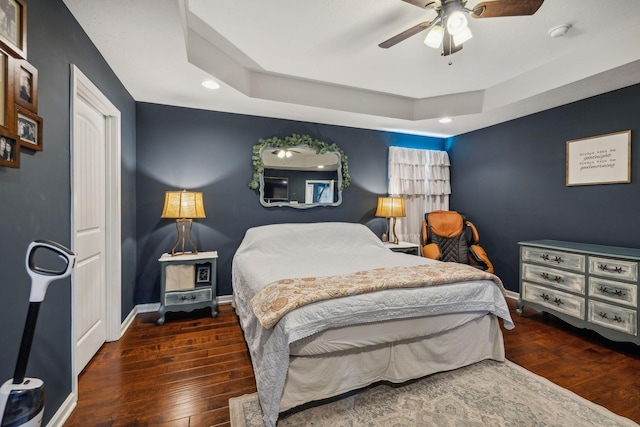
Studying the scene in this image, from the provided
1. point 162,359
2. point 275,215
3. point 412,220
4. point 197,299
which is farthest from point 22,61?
point 412,220

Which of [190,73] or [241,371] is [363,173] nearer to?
[190,73]

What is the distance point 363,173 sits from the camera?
4129mm

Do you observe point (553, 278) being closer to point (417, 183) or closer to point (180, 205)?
point (417, 183)

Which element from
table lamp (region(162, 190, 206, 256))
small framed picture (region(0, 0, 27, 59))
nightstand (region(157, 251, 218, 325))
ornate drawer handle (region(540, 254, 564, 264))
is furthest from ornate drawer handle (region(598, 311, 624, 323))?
small framed picture (region(0, 0, 27, 59))

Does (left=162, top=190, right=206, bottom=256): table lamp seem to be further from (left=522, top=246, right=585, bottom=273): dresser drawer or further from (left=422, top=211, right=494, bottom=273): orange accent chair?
(left=522, top=246, right=585, bottom=273): dresser drawer

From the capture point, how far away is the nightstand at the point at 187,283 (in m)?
2.79

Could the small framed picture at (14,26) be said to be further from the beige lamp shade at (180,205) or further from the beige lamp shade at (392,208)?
the beige lamp shade at (392,208)

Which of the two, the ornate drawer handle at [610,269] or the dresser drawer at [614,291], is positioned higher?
the ornate drawer handle at [610,269]

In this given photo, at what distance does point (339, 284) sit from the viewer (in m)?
1.76

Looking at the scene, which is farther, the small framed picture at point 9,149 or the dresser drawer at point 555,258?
the dresser drawer at point 555,258

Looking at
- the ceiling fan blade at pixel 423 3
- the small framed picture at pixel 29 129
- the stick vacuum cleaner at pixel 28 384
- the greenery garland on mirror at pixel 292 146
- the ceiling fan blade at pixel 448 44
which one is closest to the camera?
the stick vacuum cleaner at pixel 28 384

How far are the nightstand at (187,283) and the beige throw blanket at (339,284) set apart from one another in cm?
136

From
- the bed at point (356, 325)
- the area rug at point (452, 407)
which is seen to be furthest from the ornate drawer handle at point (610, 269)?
the area rug at point (452, 407)

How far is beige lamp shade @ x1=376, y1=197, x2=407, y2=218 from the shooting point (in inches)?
152
